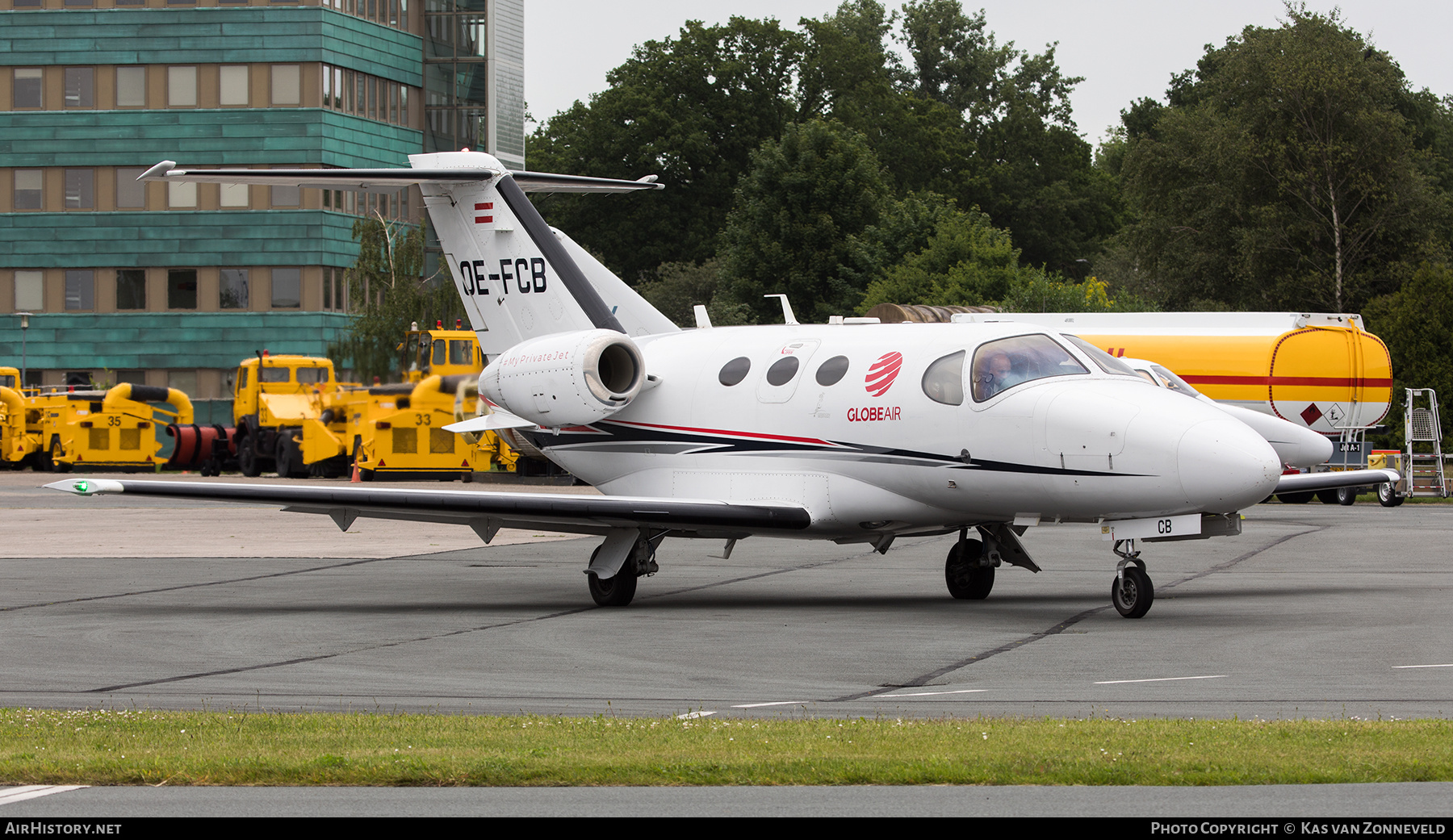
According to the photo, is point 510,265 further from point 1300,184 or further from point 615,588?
point 1300,184

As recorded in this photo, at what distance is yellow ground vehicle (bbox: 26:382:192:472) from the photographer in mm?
46781

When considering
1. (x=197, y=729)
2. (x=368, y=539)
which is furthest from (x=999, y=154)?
(x=197, y=729)

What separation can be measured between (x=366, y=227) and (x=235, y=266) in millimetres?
15996

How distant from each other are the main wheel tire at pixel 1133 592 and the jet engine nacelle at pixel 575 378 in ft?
17.4

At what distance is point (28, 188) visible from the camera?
69.6 m

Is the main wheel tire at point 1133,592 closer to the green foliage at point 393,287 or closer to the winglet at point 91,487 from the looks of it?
the winglet at point 91,487

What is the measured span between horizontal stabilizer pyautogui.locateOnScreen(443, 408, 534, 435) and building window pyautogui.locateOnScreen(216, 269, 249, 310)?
53407mm

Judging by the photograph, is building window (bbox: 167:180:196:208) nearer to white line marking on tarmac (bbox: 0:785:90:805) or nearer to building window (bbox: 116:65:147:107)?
building window (bbox: 116:65:147:107)

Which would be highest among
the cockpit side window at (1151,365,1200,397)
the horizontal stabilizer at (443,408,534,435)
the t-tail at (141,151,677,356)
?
the t-tail at (141,151,677,356)

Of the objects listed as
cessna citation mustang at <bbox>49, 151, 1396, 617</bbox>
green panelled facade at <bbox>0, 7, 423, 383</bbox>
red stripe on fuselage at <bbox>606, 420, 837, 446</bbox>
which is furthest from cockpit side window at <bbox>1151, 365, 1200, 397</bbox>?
green panelled facade at <bbox>0, 7, 423, 383</bbox>

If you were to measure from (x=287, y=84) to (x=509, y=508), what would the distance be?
56620mm

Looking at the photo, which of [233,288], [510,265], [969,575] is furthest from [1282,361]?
[233,288]

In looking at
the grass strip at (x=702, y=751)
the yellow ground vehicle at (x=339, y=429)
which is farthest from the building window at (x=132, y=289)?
the grass strip at (x=702, y=751)
